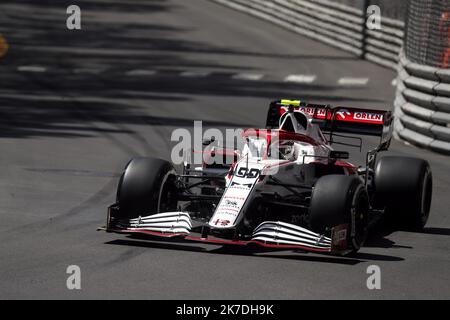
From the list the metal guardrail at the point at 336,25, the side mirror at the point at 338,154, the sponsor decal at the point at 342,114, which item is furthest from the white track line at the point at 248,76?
the side mirror at the point at 338,154

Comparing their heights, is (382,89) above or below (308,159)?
below

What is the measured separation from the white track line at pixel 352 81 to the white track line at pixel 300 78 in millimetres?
659

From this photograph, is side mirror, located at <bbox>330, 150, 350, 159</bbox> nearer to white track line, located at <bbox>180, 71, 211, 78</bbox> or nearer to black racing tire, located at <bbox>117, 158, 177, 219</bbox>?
black racing tire, located at <bbox>117, 158, 177, 219</bbox>

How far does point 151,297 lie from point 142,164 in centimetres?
264

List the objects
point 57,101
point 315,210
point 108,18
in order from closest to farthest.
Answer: point 315,210 → point 57,101 → point 108,18

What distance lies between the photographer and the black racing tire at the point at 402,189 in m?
11.5

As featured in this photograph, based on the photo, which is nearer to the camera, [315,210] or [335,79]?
[315,210]

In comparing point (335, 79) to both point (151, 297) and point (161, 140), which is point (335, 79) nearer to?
point (161, 140)

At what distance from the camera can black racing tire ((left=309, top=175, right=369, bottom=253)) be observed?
32.9ft

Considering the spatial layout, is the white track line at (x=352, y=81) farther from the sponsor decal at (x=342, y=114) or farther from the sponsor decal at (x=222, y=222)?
the sponsor decal at (x=222, y=222)

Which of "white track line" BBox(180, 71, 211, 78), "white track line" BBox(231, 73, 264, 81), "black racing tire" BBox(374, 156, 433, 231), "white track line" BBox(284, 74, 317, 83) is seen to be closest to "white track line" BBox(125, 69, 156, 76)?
"white track line" BBox(180, 71, 211, 78)

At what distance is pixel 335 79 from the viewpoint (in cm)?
2642
